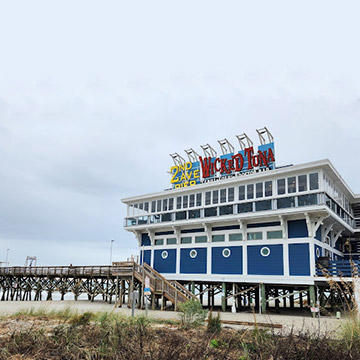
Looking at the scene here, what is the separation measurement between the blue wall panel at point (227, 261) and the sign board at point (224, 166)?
19.9 ft

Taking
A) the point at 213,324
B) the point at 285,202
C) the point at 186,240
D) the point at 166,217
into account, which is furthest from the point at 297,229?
the point at 213,324

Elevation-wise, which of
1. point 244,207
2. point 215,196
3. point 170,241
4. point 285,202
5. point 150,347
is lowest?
point 150,347

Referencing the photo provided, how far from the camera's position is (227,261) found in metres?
26.3

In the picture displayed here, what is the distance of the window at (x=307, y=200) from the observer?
74.3 feet

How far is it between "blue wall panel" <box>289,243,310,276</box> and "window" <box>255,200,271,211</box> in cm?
305

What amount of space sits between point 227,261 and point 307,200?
7525 mm

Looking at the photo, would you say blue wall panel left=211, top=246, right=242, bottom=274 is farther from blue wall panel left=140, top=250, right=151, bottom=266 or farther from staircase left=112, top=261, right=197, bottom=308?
blue wall panel left=140, top=250, right=151, bottom=266

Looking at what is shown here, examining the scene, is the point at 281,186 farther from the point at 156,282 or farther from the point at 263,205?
the point at 156,282

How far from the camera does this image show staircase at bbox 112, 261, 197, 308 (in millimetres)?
24944

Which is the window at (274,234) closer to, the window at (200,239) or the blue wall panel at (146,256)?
the window at (200,239)

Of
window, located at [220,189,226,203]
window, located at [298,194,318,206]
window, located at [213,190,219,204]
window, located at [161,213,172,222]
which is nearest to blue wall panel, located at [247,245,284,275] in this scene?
window, located at [298,194,318,206]

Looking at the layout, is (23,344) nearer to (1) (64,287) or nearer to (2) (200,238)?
(2) (200,238)

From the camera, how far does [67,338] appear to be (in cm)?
638

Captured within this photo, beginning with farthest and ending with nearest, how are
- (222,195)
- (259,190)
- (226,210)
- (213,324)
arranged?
(222,195), (226,210), (259,190), (213,324)
